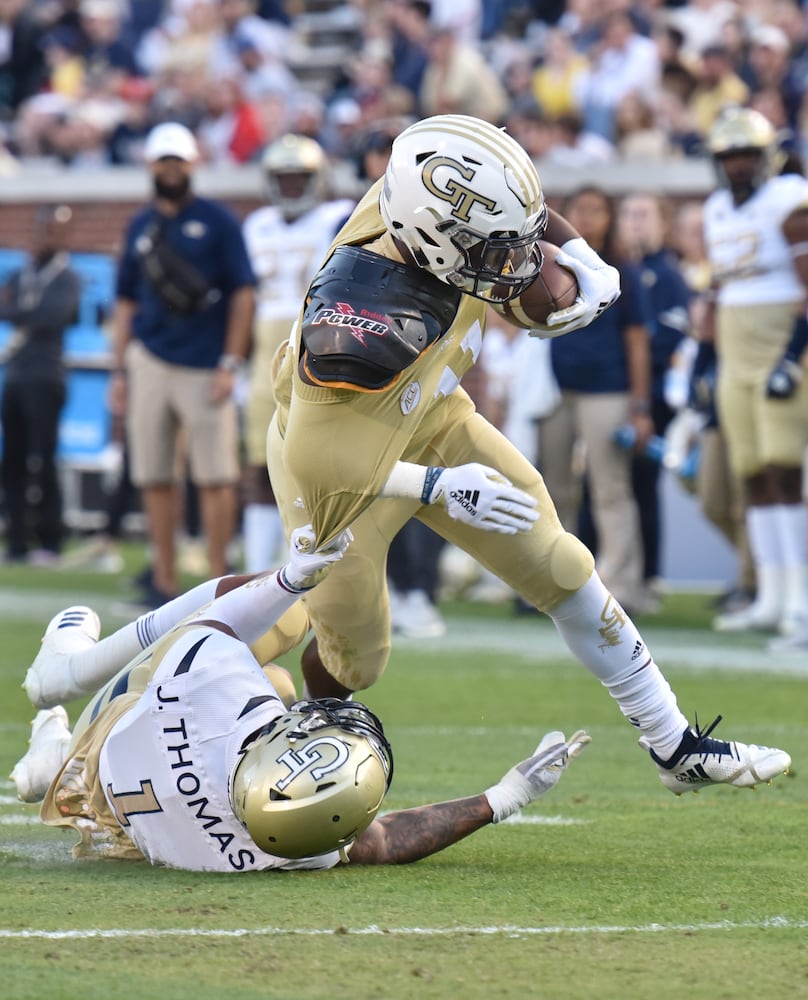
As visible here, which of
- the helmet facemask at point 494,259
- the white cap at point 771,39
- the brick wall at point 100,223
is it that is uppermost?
the white cap at point 771,39

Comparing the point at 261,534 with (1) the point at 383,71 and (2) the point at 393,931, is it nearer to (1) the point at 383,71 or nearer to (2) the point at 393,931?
(2) the point at 393,931

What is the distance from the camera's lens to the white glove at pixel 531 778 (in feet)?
13.8

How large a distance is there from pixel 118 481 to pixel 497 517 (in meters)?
8.05

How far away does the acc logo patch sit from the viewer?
166 inches

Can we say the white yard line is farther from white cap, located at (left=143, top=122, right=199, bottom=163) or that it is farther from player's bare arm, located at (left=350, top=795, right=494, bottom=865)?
white cap, located at (left=143, top=122, right=199, bottom=163)

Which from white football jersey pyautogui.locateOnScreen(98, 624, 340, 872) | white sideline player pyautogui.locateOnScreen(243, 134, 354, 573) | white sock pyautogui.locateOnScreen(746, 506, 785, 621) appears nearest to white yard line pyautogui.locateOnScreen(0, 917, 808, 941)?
white football jersey pyautogui.locateOnScreen(98, 624, 340, 872)

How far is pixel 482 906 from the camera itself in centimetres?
372

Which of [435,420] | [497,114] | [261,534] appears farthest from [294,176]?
[435,420]

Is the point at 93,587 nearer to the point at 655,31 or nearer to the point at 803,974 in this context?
the point at 655,31

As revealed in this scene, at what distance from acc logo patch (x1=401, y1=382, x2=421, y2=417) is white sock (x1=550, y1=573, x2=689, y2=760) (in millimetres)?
645

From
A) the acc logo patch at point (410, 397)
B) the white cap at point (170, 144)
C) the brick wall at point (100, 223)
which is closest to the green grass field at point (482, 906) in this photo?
the acc logo patch at point (410, 397)

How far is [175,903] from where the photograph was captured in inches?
146

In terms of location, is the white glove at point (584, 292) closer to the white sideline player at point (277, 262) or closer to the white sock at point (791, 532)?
the white sock at point (791, 532)

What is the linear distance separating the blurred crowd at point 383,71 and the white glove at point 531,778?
684 cm
